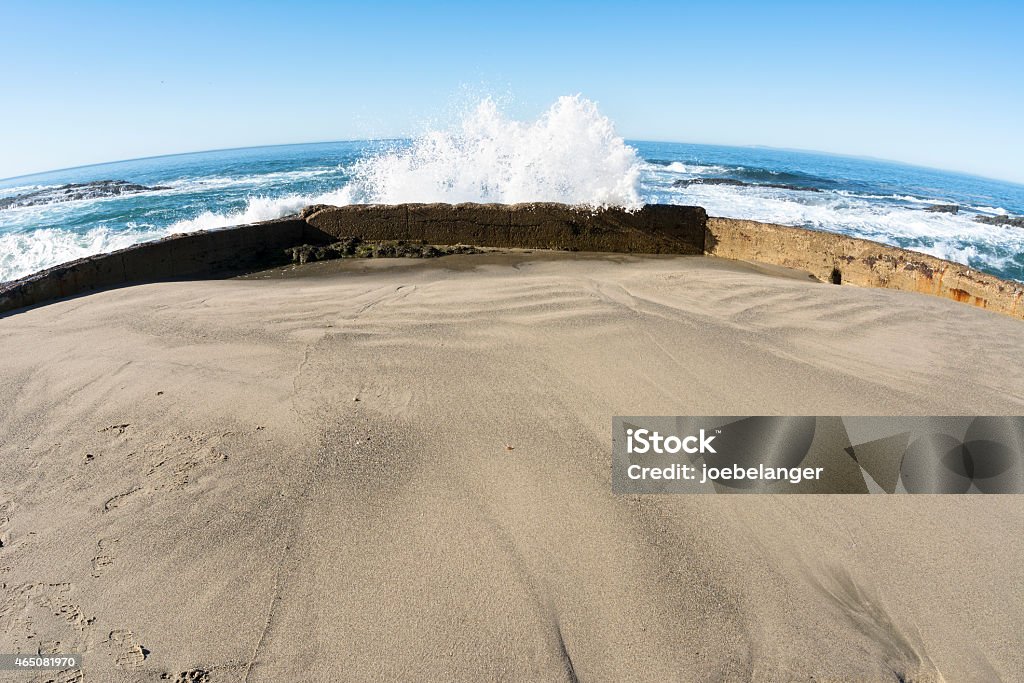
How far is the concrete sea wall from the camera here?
4.71m

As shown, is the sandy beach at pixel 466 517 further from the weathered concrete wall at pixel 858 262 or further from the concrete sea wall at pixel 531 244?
the concrete sea wall at pixel 531 244

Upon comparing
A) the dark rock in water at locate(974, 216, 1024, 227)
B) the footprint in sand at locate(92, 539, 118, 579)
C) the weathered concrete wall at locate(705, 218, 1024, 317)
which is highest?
the dark rock in water at locate(974, 216, 1024, 227)

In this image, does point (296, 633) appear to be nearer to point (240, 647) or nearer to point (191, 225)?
point (240, 647)

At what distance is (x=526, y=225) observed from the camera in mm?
6781

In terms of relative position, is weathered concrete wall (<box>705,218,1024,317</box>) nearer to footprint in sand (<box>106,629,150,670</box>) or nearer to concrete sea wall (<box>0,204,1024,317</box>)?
concrete sea wall (<box>0,204,1024,317</box>)

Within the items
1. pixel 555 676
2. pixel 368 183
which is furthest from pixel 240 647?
pixel 368 183

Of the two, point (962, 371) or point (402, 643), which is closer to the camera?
point (402, 643)

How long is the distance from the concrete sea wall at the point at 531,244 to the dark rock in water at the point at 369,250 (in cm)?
17

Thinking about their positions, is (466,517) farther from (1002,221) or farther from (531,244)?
(1002,221)

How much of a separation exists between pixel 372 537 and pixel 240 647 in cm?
53

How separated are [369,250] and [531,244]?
6.52 feet

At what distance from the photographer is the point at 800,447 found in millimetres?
2525

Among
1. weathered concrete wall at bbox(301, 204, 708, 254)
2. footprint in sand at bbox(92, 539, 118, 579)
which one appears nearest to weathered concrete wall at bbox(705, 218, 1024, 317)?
weathered concrete wall at bbox(301, 204, 708, 254)

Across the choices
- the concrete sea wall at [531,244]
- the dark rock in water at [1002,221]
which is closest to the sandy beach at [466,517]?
the concrete sea wall at [531,244]
